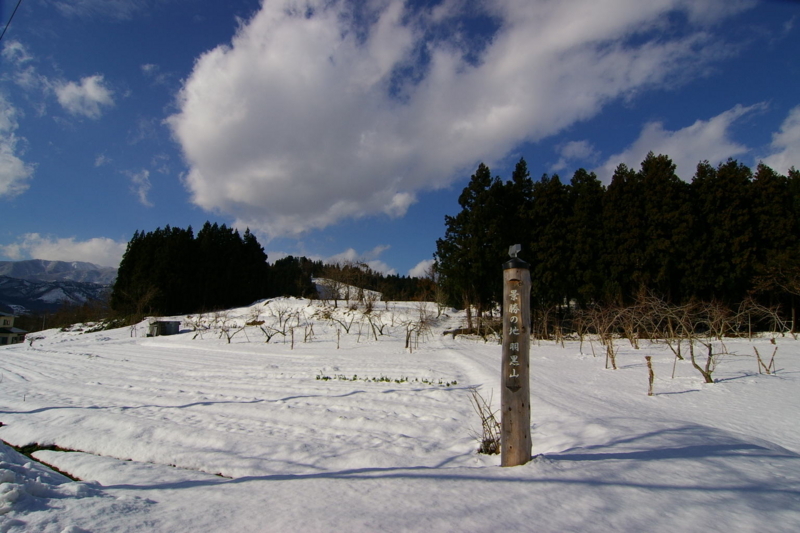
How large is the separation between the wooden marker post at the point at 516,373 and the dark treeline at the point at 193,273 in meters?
28.1

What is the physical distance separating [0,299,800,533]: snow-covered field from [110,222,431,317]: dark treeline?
22221mm

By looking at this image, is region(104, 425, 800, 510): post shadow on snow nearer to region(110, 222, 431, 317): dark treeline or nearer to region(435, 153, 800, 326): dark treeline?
region(435, 153, 800, 326): dark treeline

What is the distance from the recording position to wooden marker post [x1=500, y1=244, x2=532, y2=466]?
10.0 ft

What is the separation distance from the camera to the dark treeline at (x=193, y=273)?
3155 cm

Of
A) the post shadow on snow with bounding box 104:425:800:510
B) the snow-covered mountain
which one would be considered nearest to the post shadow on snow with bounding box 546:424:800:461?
the post shadow on snow with bounding box 104:425:800:510

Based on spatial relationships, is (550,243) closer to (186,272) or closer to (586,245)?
(586,245)

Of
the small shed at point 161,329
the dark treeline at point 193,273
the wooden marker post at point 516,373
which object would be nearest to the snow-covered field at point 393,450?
the wooden marker post at point 516,373

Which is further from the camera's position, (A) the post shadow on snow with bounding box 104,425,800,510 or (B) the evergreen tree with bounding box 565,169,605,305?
(B) the evergreen tree with bounding box 565,169,605,305

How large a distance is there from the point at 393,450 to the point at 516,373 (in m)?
1.94

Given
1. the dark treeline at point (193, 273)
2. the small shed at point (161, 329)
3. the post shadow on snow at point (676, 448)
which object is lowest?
the small shed at point (161, 329)

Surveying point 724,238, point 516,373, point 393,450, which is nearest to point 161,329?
point 393,450

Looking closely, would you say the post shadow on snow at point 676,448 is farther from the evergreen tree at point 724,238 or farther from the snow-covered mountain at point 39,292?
the snow-covered mountain at point 39,292

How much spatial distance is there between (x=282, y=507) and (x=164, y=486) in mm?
1420

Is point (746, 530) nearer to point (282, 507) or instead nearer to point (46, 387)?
point (282, 507)
